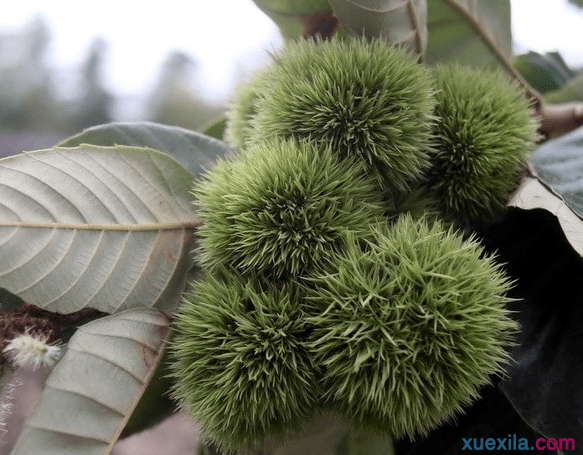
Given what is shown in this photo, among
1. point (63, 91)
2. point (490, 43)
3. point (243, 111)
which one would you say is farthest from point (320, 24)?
point (63, 91)

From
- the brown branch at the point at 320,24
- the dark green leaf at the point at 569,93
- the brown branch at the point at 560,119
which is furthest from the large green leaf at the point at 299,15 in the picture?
the dark green leaf at the point at 569,93

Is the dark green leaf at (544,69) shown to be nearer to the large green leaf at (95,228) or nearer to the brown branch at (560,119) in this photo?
the brown branch at (560,119)

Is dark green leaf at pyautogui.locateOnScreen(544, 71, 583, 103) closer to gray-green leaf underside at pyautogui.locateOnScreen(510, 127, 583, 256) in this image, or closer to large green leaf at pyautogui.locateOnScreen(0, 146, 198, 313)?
gray-green leaf underside at pyautogui.locateOnScreen(510, 127, 583, 256)

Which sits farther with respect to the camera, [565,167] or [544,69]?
[544,69]

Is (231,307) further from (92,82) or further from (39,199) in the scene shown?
(92,82)

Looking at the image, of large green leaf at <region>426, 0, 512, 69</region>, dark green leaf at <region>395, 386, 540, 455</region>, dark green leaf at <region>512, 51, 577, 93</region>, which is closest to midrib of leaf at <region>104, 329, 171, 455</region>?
dark green leaf at <region>395, 386, 540, 455</region>

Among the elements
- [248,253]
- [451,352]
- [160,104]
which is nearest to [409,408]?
[451,352]

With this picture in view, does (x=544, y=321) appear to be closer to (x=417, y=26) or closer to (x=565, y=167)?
(x=565, y=167)
